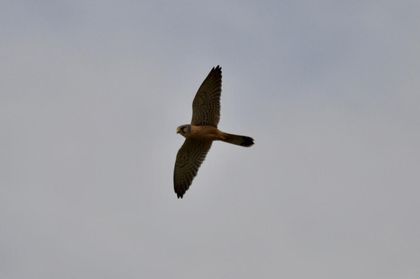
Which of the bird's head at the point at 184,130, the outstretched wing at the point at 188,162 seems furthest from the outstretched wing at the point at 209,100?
the outstretched wing at the point at 188,162

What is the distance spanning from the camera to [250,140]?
26.8 metres

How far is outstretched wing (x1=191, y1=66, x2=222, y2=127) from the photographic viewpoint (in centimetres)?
2642

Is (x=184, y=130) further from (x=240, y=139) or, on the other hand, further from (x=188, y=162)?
(x=240, y=139)

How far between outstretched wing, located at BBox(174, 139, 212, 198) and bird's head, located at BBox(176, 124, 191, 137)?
0.62 m

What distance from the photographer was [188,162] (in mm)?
27500

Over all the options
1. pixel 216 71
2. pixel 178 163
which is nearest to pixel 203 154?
pixel 178 163

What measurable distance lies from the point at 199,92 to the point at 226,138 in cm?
157

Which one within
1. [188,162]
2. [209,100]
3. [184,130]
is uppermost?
[209,100]

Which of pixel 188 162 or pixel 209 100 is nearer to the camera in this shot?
pixel 209 100

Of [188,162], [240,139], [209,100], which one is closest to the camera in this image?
[209,100]

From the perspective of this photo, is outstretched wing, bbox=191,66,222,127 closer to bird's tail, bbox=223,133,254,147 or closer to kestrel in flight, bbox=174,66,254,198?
kestrel in flight, bbox=174,66,254,198

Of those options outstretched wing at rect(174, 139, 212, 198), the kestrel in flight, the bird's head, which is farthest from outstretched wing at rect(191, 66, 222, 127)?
outstretched wing at rect(174, 139, 212, 198)

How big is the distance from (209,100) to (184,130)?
1.11 m

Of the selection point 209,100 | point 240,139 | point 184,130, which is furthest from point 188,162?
point 209,100
